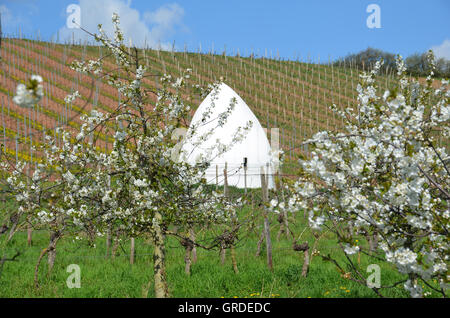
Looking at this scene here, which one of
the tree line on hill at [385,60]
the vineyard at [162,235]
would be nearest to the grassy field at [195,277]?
the vineyard at [162,235]

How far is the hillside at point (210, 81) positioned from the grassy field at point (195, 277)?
15.6m

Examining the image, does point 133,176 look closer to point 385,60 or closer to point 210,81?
point 210,81

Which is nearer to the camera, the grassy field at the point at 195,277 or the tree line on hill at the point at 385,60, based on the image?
the grassy field at the point at 195,277

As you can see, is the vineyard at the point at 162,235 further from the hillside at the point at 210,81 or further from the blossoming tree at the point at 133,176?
the hillside at the point at 210,81

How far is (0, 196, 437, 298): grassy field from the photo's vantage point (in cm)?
669

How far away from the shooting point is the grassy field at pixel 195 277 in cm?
669

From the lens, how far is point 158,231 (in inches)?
223

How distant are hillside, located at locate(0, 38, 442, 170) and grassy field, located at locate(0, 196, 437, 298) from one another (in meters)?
15.6

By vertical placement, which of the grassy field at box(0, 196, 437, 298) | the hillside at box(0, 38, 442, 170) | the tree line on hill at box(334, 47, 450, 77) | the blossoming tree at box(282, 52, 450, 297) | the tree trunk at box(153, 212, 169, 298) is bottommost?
the grassy field at box(0, 196, 437, 298)

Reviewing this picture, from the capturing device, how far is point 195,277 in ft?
24.4

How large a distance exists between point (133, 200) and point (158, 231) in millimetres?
569

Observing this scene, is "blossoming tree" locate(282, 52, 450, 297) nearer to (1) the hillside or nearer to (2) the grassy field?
(2) the grassy field

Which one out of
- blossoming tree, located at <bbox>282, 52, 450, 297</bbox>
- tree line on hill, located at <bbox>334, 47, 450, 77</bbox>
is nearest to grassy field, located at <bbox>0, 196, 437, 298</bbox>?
blossoming tree, located at <bbox>282, 52, 450, 297</bbox>

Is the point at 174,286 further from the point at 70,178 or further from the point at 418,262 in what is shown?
the point at 418,262
